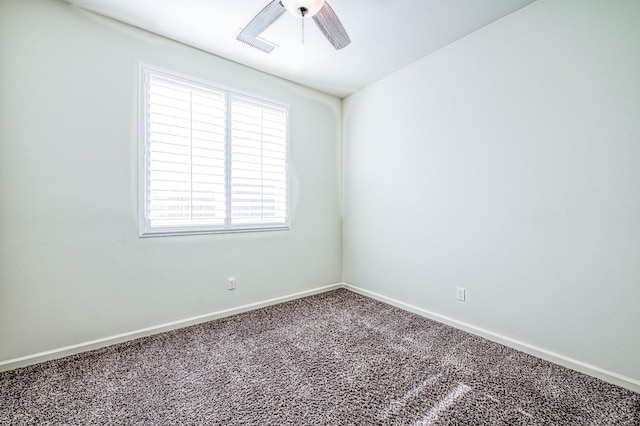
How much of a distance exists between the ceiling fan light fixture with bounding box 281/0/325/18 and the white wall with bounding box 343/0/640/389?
153 cm

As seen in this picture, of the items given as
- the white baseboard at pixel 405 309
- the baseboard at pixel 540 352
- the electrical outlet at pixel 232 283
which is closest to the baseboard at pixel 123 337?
the white baseboard at pixel 405 309

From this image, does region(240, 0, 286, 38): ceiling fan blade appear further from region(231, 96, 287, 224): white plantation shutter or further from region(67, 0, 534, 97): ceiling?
region(231, 96, 287, 224): white plantation shutter

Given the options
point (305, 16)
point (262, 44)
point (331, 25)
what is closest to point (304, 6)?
point (305, 16)

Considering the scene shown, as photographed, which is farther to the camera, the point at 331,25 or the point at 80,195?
the point at 80,195

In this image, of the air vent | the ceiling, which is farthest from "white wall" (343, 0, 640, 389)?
the air vent

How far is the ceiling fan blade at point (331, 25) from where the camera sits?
1766 millimetres

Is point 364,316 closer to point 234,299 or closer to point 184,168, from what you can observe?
point 234,299

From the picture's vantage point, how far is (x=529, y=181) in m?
2.18

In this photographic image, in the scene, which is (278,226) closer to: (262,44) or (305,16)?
(262,44)

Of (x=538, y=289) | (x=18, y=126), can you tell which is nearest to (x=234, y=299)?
(x=18, y=126)

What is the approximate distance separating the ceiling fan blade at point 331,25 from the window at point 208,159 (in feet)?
4.44

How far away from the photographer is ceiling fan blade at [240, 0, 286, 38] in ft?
5.70

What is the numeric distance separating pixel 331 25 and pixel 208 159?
160 centimetres

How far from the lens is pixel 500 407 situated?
159cm
